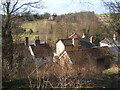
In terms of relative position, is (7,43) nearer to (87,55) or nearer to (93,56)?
(87,55)

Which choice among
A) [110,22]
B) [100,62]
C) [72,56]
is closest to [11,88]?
[110,22]

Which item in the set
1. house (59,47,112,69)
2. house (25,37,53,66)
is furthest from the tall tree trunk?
house (59,47,112,69)

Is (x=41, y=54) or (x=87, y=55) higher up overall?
(x=87, y=55)

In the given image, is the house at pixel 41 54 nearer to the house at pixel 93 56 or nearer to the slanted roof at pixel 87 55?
the house at pixel 93 56

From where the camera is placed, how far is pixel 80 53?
12320mm

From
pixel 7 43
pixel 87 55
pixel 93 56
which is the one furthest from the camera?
pixel 93 56

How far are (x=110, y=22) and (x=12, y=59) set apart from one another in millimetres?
5670

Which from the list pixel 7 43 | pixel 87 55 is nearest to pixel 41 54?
pixel 87 55

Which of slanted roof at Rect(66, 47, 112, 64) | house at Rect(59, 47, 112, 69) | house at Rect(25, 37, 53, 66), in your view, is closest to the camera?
house at Rect(25, 37, 53, 66)

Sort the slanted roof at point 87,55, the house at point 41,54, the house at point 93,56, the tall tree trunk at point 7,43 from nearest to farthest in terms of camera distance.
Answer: the tall tree trunk at point 7,43 → the house at point 41,54 → the slanted roof at point 87,55 → the house at point 93,56

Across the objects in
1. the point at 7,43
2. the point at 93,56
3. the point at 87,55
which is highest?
the point at 7,43

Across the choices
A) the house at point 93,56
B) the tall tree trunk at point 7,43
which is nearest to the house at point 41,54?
the house at point 93,56

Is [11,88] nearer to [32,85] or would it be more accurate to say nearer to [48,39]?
[32,85]

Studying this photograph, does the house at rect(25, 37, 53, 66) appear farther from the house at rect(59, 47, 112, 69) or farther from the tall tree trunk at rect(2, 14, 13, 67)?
the tall tree trunk at rect(2, 14, 13, 67)
